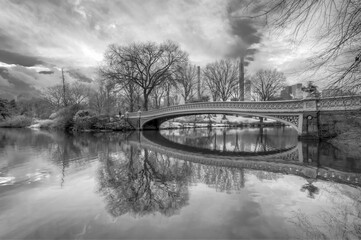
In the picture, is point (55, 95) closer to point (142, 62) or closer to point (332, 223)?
point (142, 62)

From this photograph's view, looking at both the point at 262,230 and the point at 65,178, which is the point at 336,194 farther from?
the point at 65,178

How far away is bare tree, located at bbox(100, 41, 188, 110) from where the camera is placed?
2711cm

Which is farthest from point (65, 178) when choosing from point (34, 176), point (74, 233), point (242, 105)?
point (242, 105)

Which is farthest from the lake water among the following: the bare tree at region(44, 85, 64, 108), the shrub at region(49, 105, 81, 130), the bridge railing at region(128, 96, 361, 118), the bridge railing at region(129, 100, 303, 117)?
the bare tree at region(44, 85, 64, 108)

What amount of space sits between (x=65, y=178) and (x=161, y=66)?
25553 millimetres

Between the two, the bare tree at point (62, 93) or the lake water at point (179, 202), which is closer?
the lake water at point (179, 202)

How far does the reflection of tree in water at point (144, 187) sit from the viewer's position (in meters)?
3.41

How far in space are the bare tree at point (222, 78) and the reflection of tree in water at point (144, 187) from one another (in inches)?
1386

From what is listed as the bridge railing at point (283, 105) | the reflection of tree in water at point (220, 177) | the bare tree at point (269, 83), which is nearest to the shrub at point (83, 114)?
the bridge railing at point (283, 105)

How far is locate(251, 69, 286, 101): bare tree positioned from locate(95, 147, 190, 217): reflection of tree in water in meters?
39.9

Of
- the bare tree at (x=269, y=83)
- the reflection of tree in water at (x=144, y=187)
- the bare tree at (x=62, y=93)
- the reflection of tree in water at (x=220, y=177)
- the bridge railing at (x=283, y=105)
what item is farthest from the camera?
the bare tree at (x=62, y=93)

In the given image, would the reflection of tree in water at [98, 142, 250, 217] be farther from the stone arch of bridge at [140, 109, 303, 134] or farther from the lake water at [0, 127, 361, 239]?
the stone arch of bridge at [140, 109, 303, 134]

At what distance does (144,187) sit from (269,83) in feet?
143

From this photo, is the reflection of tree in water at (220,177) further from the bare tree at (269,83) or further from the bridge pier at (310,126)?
the bare tree at (269,83)
